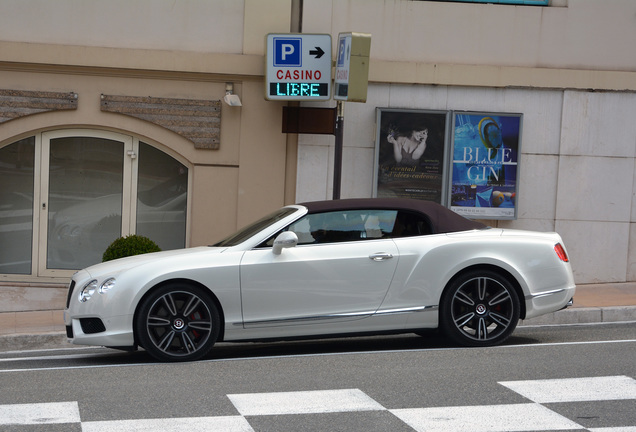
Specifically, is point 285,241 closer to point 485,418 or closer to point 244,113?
point 485,418

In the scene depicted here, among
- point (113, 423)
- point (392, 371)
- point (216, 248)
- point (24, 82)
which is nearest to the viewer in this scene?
point (113, 423)

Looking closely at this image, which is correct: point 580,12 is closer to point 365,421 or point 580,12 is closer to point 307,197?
point 307,197

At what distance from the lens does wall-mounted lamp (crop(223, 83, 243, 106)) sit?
13.2 metres

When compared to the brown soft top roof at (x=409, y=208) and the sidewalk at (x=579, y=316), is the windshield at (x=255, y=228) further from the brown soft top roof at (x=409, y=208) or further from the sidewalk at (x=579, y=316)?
the sidewalk at (x=579, y=316)

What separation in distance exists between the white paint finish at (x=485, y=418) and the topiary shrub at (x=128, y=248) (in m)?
6.53

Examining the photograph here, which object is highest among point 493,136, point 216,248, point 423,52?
point 423,52

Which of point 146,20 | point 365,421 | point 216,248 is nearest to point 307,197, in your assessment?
point 146,20

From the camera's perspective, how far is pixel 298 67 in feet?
42.4

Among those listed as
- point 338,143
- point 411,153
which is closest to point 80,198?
point 338,143

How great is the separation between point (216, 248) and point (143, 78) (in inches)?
245

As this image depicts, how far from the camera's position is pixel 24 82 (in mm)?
13312

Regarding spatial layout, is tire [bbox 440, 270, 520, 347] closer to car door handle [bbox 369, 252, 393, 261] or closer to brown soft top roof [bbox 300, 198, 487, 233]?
brown soft top roof [bbox 300, 198, 487, 233]

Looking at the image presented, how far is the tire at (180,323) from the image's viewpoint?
7484mm

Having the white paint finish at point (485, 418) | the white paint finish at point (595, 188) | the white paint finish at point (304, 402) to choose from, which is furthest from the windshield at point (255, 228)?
the white paint finish at point (595, 188)
